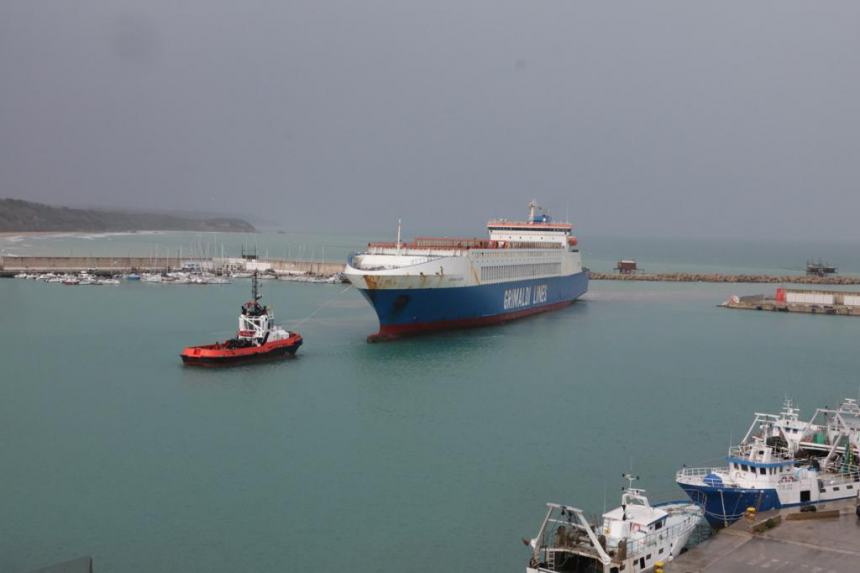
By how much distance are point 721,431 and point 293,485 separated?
10.9 m

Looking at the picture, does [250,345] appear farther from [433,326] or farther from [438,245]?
[438,245]

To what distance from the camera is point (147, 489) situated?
16.4 metres

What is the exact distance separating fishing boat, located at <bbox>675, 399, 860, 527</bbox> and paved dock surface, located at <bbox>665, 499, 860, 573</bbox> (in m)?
0.51

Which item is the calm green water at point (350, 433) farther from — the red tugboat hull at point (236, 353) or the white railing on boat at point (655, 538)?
the white railing on boat at point (655, 538)

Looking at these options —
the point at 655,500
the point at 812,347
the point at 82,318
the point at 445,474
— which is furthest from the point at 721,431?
the point at 82,318

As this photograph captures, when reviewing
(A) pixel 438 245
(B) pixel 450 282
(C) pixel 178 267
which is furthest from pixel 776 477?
(C) pixel 178 267

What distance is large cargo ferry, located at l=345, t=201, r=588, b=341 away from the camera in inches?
1304

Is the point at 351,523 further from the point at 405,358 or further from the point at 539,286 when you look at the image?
the point at 539,286

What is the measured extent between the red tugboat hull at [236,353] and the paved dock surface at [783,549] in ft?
60.3

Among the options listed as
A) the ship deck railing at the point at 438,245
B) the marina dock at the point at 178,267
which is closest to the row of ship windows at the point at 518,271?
the ship deck railing at the point at 438,245

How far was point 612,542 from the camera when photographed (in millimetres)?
12484

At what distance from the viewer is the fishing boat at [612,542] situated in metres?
12.1

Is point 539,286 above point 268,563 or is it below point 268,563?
above

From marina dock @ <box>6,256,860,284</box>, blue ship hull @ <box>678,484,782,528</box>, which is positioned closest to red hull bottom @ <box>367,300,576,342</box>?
blue ship hull @ <box>678,484,782,528</box>
